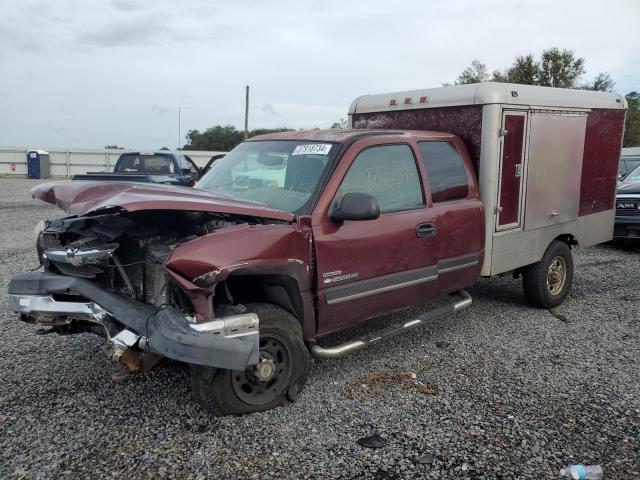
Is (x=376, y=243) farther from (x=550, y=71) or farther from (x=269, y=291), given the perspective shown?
(x=550, y=71)

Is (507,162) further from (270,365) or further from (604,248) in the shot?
(604,248)

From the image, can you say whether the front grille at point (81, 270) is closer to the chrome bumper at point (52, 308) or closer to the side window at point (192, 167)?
the chrome bumper at point (52, 308)

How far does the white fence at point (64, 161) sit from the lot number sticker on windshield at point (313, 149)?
1159 inches

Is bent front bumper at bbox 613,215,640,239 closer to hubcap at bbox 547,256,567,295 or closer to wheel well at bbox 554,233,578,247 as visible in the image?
wheel well at bbox 554,233,578,247

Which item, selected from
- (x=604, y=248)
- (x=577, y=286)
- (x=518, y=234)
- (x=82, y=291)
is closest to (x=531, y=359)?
(x=518, y=234)

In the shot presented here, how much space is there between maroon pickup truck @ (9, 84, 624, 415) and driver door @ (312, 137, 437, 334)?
0.01m

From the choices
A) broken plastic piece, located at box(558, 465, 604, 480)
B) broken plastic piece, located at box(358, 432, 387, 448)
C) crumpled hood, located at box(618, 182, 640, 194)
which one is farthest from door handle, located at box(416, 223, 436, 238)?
crumpled hood, located at box(618, 182, 640, 194)

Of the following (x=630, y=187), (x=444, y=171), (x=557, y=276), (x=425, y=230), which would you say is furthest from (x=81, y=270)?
(x=630, y=187)

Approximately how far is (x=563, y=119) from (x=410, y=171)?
93.5 inches

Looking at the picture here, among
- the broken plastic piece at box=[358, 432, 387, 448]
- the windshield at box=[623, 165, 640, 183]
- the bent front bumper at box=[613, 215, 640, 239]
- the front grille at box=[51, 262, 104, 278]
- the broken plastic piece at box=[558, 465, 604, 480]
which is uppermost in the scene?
the windshield at box=[623, 165, 640, 183]

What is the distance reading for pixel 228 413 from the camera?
11.8 ft

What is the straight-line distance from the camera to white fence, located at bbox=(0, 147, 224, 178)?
31.7 meters

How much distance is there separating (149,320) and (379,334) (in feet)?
6.03

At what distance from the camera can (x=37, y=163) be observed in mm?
30500
